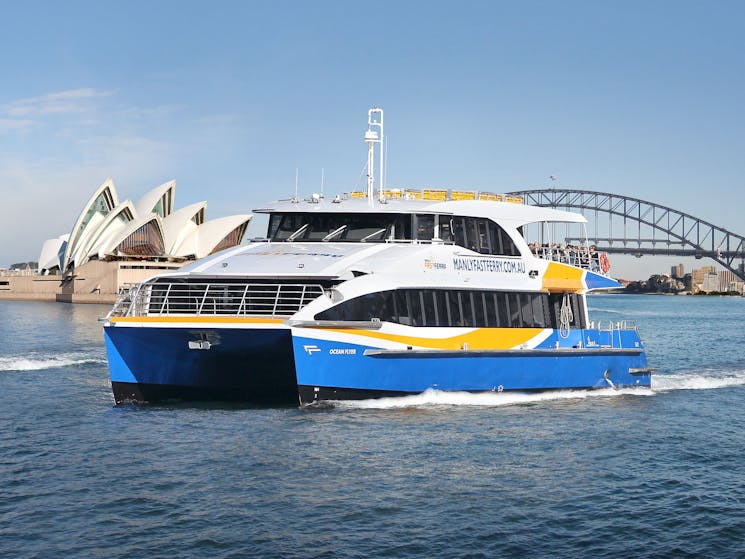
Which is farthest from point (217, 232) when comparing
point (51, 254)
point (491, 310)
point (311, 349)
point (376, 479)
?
point (376, 479)

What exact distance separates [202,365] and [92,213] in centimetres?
11692

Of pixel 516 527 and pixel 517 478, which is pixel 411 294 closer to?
pixel 517 478

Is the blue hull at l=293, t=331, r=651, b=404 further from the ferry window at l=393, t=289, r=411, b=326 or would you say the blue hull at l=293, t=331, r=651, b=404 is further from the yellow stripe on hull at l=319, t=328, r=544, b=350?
the ferry window at l=393, t=289, r=411, b=326

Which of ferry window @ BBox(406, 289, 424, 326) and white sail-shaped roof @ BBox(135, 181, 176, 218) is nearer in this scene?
ferry window @ BBox(406, 289, 424, 326)

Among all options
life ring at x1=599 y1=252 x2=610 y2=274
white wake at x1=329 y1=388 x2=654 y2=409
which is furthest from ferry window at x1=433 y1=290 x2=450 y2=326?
life ring at x1=599 y1=252 x2=610 y2=274

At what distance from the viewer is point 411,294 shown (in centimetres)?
2255

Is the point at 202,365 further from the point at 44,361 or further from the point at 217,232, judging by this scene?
the point at 217,232

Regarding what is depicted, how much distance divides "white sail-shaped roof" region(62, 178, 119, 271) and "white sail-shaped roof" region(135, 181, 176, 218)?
4.38 metres

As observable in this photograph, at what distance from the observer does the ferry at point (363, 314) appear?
20.9 meters

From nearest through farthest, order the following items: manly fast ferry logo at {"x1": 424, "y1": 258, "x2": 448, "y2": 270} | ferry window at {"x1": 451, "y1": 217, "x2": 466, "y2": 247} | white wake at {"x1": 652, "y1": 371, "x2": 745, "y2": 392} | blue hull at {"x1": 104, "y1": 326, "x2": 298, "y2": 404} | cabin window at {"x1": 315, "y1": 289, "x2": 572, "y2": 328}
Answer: blue hull at {"x1": 104, "y1": 326, "x2": 298, "y2": 404}, cabin window at {"x1": 315, "y1": 289, "x2": 572, "y2": 328}, manly fast ferry logo at {"x1": 424, "y1": 258, "x2": 448, "y2": 270}, ferry window at {"x1": 451, "y1": 217, "x2": 466, "y2": 247}, white wake at {"x1": 652, "y1": 371, "x2": 745, "y2": 392}

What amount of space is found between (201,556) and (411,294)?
11.2m

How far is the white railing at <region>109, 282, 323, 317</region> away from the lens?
2144cm

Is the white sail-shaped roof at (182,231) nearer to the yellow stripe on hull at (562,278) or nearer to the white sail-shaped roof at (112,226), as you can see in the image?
the white sail-shaped roof at (112,226)

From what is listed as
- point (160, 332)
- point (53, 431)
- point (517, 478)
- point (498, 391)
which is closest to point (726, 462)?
point (517, 478)
